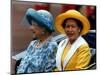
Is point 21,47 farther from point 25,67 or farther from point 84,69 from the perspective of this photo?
point 84,69

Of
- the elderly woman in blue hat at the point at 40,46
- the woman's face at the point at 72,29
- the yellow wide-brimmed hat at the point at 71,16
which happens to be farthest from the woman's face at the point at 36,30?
the woman's face at the point at 72,29

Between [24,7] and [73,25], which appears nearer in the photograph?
[24,7]

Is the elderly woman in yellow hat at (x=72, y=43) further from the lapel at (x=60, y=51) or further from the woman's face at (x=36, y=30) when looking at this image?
the woman's face at (x=36, y=30)

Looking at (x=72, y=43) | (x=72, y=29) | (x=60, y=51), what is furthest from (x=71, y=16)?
(x=60, y=51)

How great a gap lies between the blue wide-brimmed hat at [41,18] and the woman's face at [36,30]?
4 centimetres

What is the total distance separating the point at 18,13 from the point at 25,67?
1.90ft

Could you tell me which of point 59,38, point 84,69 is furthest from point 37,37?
point 84,69

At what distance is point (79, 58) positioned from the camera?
2715 mm

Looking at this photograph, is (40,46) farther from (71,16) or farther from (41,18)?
(71,16)

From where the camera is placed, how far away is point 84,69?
2.74m

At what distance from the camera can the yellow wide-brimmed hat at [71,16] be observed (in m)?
2.64

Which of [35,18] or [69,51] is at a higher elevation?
[35,18]

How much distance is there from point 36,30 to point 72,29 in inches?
16.8

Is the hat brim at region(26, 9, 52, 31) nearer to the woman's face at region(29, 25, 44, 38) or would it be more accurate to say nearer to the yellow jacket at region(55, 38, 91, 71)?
the woman's face at region(29, 25, 44, 38)
